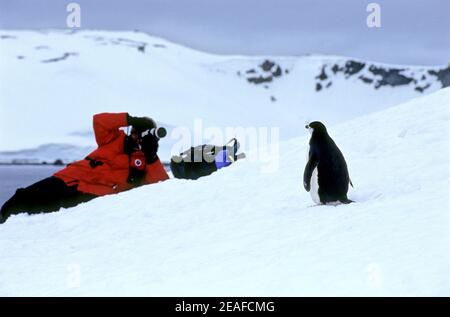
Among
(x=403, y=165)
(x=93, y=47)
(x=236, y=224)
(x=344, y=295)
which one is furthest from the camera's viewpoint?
(x=93, y=47)

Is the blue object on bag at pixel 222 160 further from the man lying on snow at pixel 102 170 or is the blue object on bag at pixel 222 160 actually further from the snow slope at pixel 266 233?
the man lying on snow at pixel 102 170

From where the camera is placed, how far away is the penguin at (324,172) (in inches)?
269

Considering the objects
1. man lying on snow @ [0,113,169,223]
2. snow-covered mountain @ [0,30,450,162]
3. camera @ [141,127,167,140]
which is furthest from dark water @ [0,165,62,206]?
snow-covered mountain @ [0,30,450,162]

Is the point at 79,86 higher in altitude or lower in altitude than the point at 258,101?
lower

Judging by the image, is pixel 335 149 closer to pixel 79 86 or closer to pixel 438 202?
pixel 438 202

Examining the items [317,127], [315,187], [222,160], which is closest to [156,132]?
[222,160]

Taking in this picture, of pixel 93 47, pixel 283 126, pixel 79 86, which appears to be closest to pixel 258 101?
pixel 283 126

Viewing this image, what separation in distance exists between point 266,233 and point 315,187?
103cm

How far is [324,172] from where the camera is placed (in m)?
6.94

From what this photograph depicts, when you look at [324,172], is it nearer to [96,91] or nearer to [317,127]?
[317,127]

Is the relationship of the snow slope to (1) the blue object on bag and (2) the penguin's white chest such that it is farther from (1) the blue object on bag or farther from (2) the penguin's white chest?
(1) the blue object on bag

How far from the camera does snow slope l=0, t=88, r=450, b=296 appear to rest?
15.4 ft

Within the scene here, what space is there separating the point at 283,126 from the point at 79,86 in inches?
1805

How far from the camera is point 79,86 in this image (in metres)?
156
